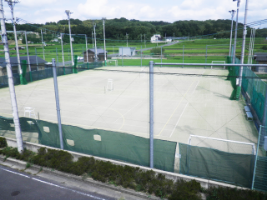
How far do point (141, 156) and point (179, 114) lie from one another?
7.23 metres

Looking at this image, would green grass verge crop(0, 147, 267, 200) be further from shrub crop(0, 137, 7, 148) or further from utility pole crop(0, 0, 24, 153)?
shrub crop(0, 137, 7, 148)

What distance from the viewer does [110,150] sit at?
8367mm

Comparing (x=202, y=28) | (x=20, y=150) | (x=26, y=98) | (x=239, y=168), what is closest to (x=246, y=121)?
(x=239, y=168)

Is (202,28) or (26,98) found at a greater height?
(202,28)

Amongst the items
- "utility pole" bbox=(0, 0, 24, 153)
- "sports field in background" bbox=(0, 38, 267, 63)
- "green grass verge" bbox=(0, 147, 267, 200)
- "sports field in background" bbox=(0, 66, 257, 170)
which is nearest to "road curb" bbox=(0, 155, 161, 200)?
"green grass verge" bbox=(0, 147, 267, 200)

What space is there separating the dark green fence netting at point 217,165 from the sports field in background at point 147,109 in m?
0.96

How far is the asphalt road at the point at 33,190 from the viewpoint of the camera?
6.81 m

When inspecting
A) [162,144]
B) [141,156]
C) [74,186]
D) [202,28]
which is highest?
[202,28]

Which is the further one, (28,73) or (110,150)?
(28,73)

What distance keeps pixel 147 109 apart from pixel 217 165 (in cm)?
902

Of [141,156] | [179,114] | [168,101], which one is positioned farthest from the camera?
[168,101]

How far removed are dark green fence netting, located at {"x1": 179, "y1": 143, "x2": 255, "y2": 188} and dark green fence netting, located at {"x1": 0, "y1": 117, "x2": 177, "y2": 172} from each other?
482 millimetres

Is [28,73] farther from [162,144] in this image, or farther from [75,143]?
[162,144]

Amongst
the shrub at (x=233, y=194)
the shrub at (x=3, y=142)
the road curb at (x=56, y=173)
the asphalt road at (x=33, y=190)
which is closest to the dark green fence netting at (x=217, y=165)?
the shrub at (x=233, y=194)
